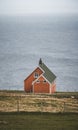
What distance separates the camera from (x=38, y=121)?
43.2 metres

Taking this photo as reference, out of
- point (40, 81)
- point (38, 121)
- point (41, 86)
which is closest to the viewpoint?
point (38, 121)

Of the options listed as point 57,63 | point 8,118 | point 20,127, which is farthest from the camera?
point 57,63

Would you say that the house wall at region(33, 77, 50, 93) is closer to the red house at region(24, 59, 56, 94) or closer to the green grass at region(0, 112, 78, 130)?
the red house at region(24, 59, 56, 94)

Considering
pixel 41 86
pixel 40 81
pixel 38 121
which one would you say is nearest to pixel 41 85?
pixel 41 86

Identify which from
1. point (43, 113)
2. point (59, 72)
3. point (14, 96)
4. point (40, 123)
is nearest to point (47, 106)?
point (14, 96)

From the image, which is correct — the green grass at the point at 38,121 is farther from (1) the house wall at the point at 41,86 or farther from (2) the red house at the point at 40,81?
(1) the house wall at the point at 41,86

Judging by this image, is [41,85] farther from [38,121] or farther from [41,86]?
[38,121]

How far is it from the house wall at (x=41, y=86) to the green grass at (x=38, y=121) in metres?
28.6

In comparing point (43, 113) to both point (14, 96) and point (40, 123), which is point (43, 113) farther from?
point (14, 96)

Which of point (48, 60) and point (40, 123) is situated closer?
point (40, 123)

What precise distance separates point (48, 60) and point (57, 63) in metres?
9.72

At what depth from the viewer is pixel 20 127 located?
40.8m

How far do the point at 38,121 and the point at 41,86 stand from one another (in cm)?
3276

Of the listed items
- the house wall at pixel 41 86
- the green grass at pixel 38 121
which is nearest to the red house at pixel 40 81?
the house wall at pixel 41 86
